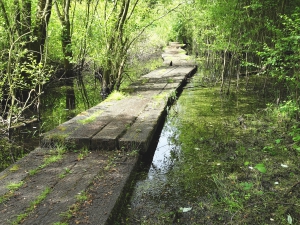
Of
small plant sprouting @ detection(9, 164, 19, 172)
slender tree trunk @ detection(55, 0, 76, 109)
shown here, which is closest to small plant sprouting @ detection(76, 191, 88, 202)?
small plant sprouting @ detection(9, 164, 19, 172)

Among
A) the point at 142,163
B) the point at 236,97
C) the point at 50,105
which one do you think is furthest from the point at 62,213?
the point at 236,97

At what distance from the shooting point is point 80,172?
346 cm

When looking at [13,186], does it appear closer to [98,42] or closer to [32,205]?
[32,205]

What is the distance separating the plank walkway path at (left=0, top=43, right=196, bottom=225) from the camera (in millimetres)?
2676

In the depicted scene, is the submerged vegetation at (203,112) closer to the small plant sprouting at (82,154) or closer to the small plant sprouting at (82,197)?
the small plant sprouting at (82,154)

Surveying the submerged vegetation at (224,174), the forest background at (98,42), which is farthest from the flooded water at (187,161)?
the forest background at (98,42)

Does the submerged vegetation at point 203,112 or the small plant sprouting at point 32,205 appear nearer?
the small plant sprouting at point 32,205

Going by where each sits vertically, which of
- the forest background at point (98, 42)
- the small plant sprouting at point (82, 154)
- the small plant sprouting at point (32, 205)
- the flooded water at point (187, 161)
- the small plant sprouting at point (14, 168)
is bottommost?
the flooded water at point (187, 161)

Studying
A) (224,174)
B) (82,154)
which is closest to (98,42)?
(82,154)

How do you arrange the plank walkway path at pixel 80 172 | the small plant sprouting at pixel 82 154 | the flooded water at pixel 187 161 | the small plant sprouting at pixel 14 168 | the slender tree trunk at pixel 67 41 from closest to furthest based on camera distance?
the plank walkway path at pixel 80 172 → the flooded water at pixel 187 161 → the small plant sprouting at pixel 14 168 → the small plant sprouting at pixel 82 154 → the slender tree trunk at pixel 67 41

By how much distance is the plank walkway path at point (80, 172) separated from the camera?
2676 millimetres

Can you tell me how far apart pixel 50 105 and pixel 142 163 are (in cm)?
472

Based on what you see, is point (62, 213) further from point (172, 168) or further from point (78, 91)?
point (78, 91)

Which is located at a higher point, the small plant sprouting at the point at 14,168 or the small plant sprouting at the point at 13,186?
the small plant sprouting at the point at 13,186
